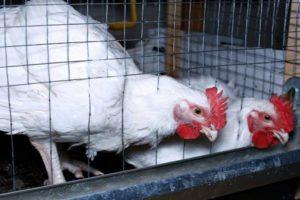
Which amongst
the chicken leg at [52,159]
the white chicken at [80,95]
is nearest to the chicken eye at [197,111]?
the white chicken at [80,95]

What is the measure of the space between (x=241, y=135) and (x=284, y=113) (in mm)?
241

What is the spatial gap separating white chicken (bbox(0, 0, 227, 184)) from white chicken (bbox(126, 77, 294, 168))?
13 centimetres

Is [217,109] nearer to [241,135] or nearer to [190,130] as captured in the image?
[190,130]

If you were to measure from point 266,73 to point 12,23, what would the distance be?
1461mm

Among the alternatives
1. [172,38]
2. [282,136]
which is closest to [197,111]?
[282,136]

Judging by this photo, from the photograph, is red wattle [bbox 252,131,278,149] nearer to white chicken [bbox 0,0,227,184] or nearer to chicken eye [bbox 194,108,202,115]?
white chicken [bbox 0,0,227,184]

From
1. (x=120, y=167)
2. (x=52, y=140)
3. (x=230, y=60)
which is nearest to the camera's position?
(x=52, y=140)

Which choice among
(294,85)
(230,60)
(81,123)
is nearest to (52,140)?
(81,123)

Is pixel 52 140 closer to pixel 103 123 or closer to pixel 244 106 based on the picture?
pixel 103 123

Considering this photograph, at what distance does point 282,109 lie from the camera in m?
2.02

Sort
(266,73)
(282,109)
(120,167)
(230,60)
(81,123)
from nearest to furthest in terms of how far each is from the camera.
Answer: (81,123) → (282,109) → (120,167) → (266,73) → (230,60)

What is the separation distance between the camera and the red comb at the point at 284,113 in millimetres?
1986

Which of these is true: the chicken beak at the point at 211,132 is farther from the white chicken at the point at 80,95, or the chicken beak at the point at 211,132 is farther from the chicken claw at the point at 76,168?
the chicken claw at the point at 76,168

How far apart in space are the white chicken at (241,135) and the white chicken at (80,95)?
0.13m
